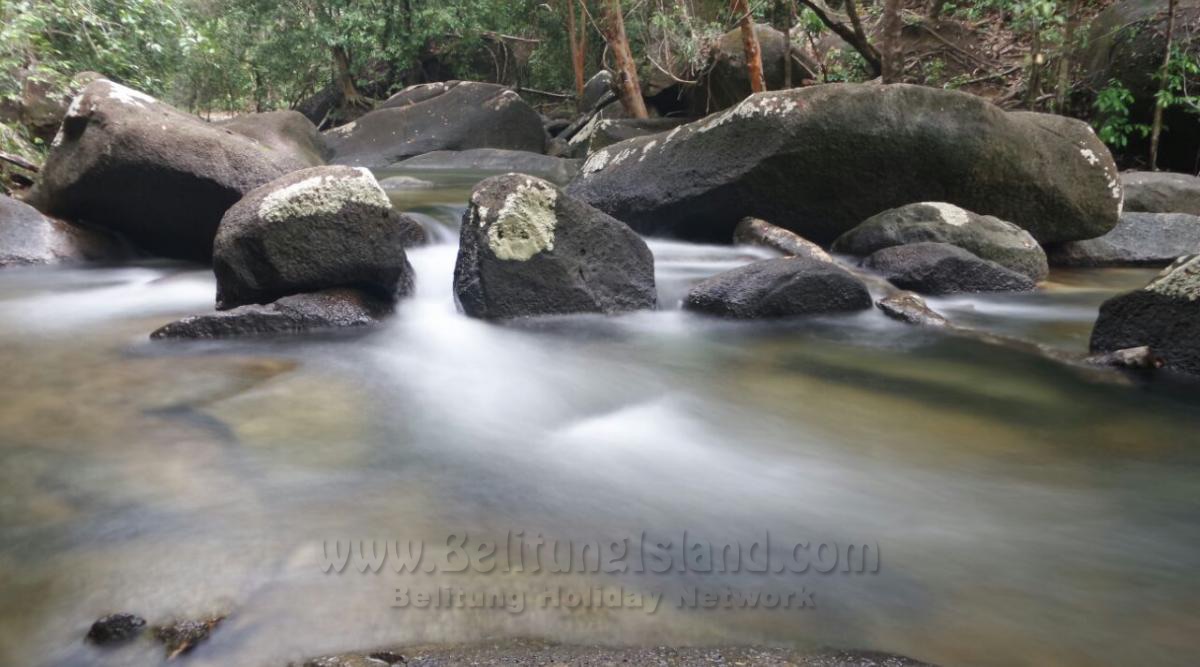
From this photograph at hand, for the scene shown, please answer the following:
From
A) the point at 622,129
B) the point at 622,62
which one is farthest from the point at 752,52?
the point at 622,62

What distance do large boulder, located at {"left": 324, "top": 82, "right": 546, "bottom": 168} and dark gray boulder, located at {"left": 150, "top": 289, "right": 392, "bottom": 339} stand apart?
39.6 ft

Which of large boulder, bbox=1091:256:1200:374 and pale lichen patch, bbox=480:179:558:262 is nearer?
large boulder, bbox=1091:256:1200:374

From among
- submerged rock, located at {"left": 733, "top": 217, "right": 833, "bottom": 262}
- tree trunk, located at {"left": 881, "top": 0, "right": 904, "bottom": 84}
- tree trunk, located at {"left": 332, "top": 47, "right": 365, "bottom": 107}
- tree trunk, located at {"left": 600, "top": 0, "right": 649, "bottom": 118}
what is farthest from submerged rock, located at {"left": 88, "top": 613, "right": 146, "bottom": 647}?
tree trunk, located at {"left": 332, "top": 47, "right": 365, "bottom": 107}

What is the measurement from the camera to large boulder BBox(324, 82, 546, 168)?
17.3 m

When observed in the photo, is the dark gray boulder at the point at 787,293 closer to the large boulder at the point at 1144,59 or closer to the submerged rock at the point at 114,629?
the submerged rock at the point at 114,629

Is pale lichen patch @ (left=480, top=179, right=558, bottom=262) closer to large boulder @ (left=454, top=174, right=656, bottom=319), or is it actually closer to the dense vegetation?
large boulder @ (left=454, top=174, right=656, bottom=319)

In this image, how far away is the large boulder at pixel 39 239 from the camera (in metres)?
6.98

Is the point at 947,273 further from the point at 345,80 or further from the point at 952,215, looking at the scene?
the point at 345,80

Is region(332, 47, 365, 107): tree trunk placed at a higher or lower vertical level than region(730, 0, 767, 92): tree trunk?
higher

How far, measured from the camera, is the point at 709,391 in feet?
14.7

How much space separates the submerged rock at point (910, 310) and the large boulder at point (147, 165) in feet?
16.0

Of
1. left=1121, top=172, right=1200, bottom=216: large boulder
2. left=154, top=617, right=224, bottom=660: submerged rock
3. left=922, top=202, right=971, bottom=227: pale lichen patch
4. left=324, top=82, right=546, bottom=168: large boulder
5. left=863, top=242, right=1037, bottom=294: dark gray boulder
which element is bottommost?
left=154, top=617, right=224, bottom=660: submerged rock

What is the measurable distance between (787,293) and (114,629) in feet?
14.8

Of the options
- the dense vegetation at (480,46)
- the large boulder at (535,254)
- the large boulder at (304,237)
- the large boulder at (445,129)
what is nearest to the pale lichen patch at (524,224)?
the large boulder at (535,254)
